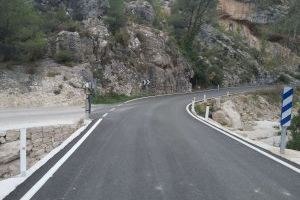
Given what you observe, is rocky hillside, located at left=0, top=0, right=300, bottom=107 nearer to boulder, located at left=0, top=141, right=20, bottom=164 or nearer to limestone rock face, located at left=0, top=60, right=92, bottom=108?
limestone rock face, located at left=0, top=60, right=92, bottom=108

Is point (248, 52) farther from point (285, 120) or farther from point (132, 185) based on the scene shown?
point (132, 185)

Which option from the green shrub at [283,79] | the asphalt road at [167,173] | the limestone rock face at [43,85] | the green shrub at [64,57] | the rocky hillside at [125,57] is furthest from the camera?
the green shrub at [283,79]

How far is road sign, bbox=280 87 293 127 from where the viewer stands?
10.6 metres

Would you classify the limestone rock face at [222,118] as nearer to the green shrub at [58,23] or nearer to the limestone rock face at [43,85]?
the limestone rock face at [43,85]

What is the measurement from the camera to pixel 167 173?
7672 mm

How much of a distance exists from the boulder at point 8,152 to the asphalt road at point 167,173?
3921 millimetres

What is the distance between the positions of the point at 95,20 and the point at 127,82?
7.91 metres

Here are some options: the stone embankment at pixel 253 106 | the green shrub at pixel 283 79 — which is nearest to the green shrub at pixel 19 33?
the stone embankment at pixel 253 106

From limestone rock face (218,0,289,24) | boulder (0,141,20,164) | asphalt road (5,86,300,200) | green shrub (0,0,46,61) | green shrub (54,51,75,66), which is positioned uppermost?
limestone rock face (218,0,289,24)

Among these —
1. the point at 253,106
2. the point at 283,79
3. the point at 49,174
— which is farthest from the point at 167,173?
the point at 283,79

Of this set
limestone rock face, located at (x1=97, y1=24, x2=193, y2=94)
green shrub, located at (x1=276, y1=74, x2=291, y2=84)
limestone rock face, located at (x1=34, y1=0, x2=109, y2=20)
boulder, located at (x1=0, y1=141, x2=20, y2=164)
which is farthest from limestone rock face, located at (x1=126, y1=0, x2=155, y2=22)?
boulder, located at (x1=0, y1=141, x2=20, y2=164)

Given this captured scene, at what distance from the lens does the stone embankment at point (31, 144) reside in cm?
1420

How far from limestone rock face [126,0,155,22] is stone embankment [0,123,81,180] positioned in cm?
3920

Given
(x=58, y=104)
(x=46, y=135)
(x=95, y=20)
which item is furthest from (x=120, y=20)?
(x=46, y=135)
